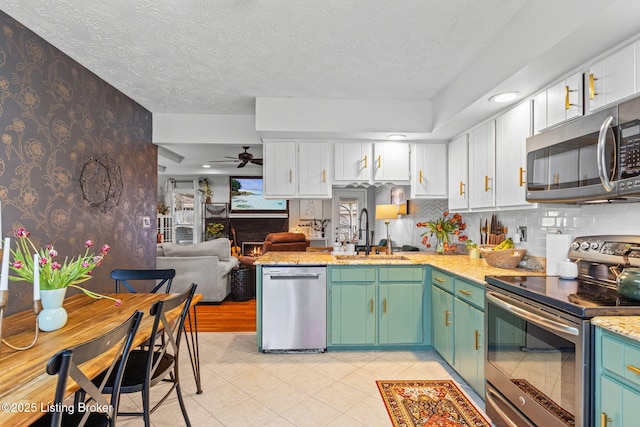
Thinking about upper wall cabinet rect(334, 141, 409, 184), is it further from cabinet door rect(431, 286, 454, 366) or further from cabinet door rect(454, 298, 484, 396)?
cabinet door rect(454, 298, 484, 396)

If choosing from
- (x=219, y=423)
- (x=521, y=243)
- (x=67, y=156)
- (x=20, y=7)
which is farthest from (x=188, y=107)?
(x=521, y=243)

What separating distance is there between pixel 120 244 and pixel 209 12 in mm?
2448

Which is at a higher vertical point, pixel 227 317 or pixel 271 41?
pixel 271 41

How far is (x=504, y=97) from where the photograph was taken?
2.47m

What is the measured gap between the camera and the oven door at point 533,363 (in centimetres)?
147

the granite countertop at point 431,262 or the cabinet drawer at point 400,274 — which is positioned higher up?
the granite countertop at point 431,262

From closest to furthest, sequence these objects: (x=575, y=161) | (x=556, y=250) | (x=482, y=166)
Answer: (x=575, y=161) → (x=556, y=250) → (x=482, y=166)

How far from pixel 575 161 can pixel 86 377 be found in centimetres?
245

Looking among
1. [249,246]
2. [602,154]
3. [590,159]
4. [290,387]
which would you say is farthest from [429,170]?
[249,246]

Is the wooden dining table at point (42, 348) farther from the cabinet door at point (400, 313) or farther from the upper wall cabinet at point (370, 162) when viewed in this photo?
the upper wall cabinet at point (370, 162)

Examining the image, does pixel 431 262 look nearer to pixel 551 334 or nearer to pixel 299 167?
pixel 551 334

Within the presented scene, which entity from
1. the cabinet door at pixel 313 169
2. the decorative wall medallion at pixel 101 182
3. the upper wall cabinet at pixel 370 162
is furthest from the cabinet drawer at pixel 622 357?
the decorative wall medallion at pixel 101 182

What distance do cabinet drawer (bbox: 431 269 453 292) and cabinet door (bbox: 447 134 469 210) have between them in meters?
0.76

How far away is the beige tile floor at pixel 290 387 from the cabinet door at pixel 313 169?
5.54ft
